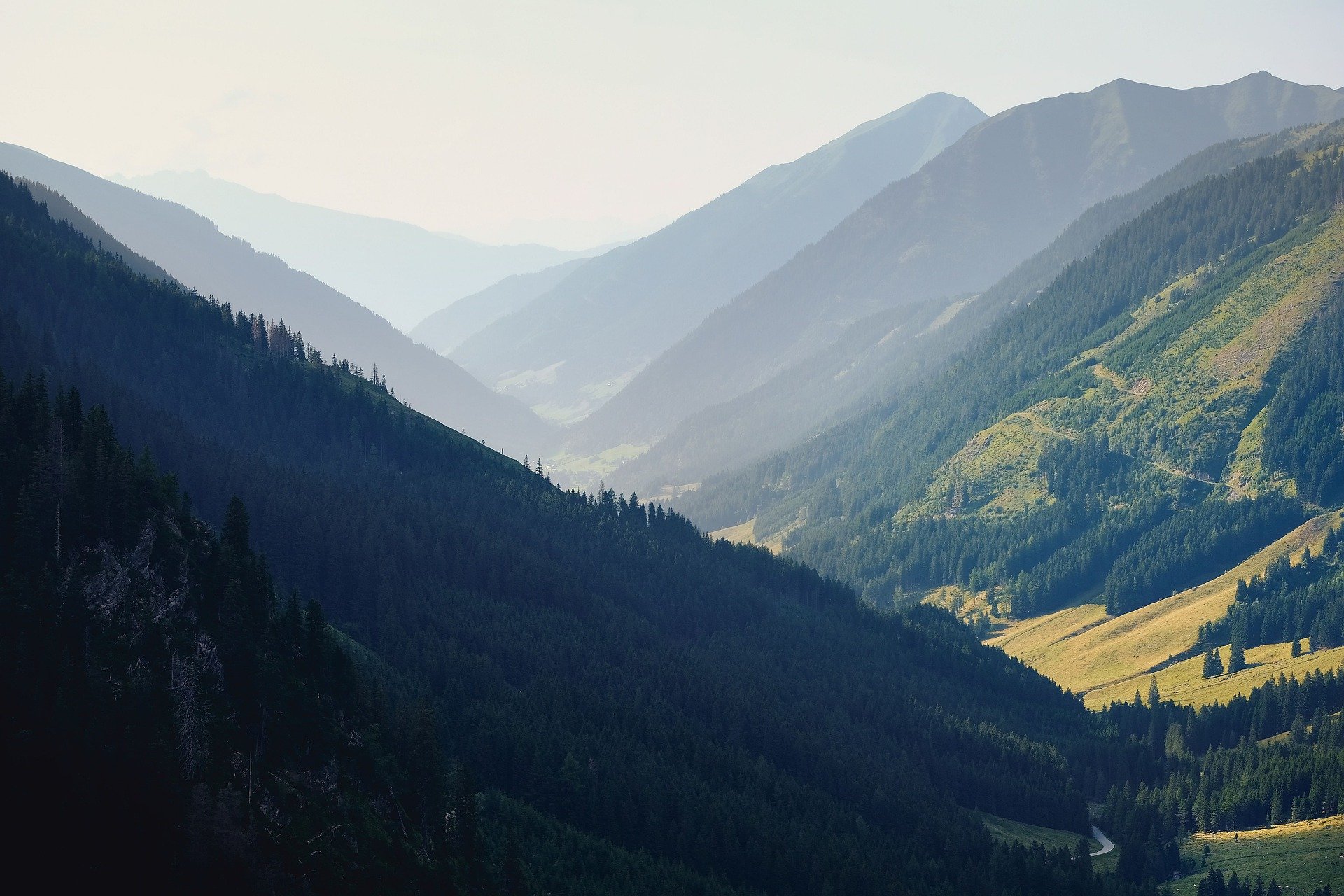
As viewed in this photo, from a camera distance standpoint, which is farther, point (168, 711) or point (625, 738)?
point (625, 738)

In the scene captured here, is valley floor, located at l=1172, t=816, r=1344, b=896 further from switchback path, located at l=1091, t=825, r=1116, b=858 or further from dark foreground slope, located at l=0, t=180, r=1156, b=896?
dark foreground slope, located at l=0, t=180, r=1156, b=896

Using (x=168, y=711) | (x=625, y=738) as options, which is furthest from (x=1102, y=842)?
(x=168, y=711)

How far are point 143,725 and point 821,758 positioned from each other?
108 meters

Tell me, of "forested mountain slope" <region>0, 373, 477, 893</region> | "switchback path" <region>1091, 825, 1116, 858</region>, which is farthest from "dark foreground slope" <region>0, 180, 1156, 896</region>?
"forested mountain slope" <region>0, 373, 477, 893</region>

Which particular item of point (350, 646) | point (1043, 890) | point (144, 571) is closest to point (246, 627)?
point (144, 571)

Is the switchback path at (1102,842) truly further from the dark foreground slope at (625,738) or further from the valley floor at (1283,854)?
the valley floor at (1283,854)

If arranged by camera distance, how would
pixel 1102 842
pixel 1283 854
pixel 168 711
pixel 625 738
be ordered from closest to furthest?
pixel 168 711 → pixel 625 738 → pixel 1283 854 → pixel 1102 842

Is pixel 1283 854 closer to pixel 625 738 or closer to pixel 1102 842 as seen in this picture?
pixel 1102 842

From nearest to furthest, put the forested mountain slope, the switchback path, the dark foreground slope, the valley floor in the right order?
1. the forested mountain slope
2. the dark foreground slope
3. the valley floor
4. the switchback path

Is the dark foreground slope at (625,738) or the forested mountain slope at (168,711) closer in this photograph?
the forested mountain slope at (168,711)

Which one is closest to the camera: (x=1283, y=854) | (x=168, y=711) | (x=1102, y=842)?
(x=168, y=711)

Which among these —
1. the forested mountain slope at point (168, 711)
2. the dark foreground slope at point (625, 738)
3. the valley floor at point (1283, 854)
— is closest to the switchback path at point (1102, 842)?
the dark foreground slope at point (625, 738)

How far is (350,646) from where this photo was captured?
471 ft

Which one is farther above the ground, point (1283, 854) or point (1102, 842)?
point (1283, 854)
